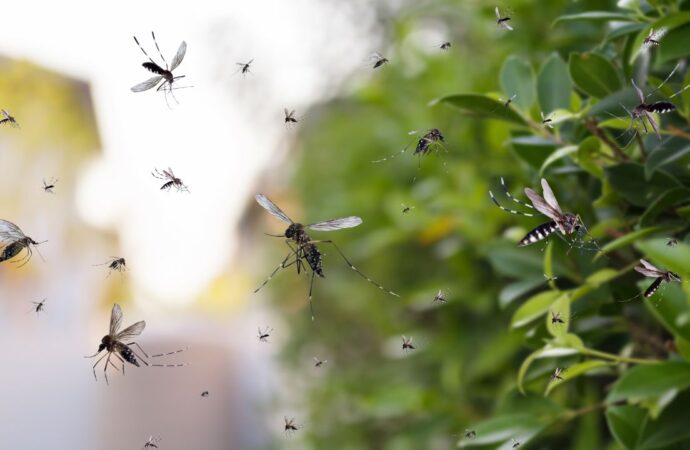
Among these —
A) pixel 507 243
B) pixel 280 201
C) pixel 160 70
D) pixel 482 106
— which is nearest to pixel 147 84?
pixel 160 70

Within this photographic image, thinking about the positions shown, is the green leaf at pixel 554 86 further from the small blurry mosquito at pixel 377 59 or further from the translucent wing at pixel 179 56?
the translucent wing at pixel 179 56

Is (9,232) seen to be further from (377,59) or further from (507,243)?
(507,243)

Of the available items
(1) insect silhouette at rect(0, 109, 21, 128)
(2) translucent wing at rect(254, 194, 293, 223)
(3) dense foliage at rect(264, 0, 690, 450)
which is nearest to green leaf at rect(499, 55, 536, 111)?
(3) dense foliage at rect(264, 0, 690, 450)

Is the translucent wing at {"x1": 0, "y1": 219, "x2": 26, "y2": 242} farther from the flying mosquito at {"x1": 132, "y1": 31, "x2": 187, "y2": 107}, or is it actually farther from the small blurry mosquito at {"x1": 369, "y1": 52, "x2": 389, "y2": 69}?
the small blurry mosquito at {"x1": 369, "y1": 52, "x2": 389, "y2": 69}

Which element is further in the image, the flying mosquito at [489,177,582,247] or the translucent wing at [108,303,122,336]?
the translucent wing at [108,303,122,336]

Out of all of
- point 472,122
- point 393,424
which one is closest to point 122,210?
point 393,424

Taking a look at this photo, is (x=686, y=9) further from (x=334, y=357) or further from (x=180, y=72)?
(x=334, y=357)

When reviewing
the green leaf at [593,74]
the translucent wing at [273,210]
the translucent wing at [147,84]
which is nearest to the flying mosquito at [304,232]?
the translucent wing at [273,210]
